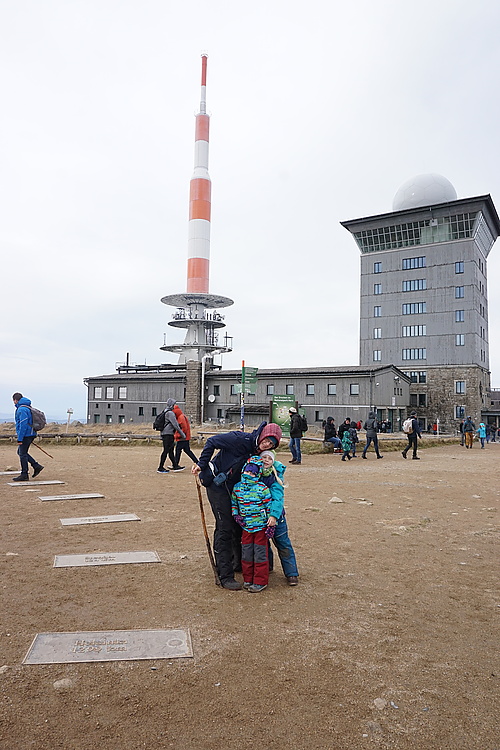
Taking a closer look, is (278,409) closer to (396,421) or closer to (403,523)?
(403,523)

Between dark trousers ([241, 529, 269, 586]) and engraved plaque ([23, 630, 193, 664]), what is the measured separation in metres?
1.25

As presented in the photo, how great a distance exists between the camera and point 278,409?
23062mm

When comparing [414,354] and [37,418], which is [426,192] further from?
[37,418]

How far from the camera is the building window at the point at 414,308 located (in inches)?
2422

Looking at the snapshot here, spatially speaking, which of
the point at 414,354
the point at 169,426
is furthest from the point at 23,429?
the point at 414,354

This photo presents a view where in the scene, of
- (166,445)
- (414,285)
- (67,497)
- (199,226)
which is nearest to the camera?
(67,497)

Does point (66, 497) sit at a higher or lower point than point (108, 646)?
higher

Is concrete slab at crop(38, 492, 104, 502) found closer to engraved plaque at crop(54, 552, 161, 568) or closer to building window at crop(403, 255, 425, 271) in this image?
engraved plaque at crop(54, 552, 161, 568)

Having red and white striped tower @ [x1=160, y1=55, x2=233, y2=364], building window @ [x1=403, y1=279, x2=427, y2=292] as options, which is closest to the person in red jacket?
red and white striped tower @ [x1=160, y1=55, x2=233, y2=364]

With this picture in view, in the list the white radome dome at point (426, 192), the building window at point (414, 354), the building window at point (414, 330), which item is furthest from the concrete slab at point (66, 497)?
the white radome dome at point (426, 192)

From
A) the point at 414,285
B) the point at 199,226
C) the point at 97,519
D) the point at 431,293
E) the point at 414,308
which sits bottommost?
the point at 97,519

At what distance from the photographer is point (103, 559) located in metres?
6.43

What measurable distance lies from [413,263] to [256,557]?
204 feet

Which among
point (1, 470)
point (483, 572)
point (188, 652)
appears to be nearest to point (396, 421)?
point (1, 470)
